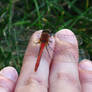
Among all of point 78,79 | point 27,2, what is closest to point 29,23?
point 27,2

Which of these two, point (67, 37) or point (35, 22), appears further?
point (35, 22)

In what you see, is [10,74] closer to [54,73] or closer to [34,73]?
[34,73]

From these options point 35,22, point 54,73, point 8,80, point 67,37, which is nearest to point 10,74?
point 8,80

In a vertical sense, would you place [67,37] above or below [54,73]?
above

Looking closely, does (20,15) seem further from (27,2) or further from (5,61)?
(5,61)

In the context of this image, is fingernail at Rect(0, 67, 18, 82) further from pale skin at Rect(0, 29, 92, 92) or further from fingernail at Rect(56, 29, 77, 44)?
fingernail at Rect(56, 29, 77, 44)

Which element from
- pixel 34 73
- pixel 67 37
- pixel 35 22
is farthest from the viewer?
pixel 35 22
